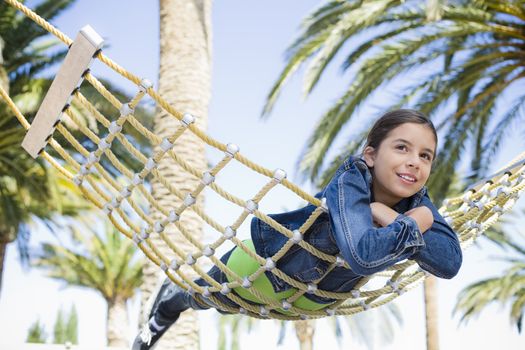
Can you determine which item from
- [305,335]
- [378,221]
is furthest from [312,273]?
[305,335]

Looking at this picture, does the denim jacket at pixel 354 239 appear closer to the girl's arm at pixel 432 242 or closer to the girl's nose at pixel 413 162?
the girl's arm at pixel 432 242

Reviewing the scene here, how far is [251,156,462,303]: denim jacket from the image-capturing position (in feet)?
6.74

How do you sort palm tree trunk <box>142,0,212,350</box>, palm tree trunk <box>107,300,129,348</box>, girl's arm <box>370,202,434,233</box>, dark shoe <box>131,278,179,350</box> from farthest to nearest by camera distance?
palm tree trunk <box>107,300,129,348</box>, palm tree trunk <box>142,0,212,350</box>, dark shoe <box>131,278,179,350</box>, girl's arm <box>370,202,434,233</box>

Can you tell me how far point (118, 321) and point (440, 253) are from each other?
1625 centimetres

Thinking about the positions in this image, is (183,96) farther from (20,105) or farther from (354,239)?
(20,105)

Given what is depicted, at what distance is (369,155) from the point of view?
2396 millimetres

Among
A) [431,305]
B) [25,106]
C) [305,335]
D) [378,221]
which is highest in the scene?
[25,106]

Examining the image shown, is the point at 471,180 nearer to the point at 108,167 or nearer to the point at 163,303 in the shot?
the point at 108,167

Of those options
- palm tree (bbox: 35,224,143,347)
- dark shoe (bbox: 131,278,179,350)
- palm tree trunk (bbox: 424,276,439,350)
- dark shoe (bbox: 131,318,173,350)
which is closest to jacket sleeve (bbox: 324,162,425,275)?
dark shoe (bbox: 131,278,179,350)

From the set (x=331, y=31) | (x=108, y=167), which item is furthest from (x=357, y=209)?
(x=108, y=167)

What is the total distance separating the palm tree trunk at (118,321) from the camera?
54.0 ft

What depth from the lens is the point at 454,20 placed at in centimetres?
737

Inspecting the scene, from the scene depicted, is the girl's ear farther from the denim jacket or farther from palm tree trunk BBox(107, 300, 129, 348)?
palm tree trunk BBox(107, 300, 129, 348)

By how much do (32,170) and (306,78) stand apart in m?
5.69
